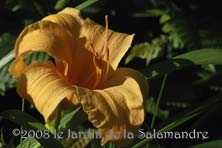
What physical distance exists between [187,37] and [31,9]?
0.51m

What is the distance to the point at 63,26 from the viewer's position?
44.0 inches

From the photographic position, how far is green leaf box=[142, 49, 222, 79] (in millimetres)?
1197

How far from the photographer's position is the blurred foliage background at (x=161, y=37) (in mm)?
1979

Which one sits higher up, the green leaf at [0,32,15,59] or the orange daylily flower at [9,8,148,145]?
the orange daylily flower at [9,8,148,145]

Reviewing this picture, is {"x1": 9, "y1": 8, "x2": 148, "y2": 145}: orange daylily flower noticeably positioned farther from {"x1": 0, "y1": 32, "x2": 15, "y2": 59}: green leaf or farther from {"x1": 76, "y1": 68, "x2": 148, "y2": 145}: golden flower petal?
{"x1": 0, "y1": 32, "x2": 15, "y2": 59}: green leaf

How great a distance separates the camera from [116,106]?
100 centimetres

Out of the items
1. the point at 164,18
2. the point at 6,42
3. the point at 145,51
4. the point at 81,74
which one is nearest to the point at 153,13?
the point at 164,18

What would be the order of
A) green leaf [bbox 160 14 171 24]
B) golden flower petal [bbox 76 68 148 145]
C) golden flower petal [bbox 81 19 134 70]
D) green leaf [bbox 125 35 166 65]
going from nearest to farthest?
1. golden flower petal [bbox 76 68 148 145]
2. golden flower petal [bbox 81 19 134 70]
3. green leaf [bbox 125 35 166 65]
4. green leaf [bbox 160 14 171 24]

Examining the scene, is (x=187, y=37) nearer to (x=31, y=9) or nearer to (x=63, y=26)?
(x=31, y=9)

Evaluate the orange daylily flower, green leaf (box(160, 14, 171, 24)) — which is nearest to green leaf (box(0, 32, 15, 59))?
green leaf (box(160, 14, 171, 24))

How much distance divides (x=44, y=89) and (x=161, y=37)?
44.4 inches

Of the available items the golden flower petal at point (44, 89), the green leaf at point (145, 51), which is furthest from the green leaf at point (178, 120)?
the green leaf at point (145, 51)

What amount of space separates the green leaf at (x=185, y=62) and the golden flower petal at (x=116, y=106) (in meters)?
0.14

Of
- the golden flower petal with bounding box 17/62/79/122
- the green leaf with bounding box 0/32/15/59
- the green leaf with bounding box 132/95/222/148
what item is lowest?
the green leaf with bounding box 0/32/15/59
